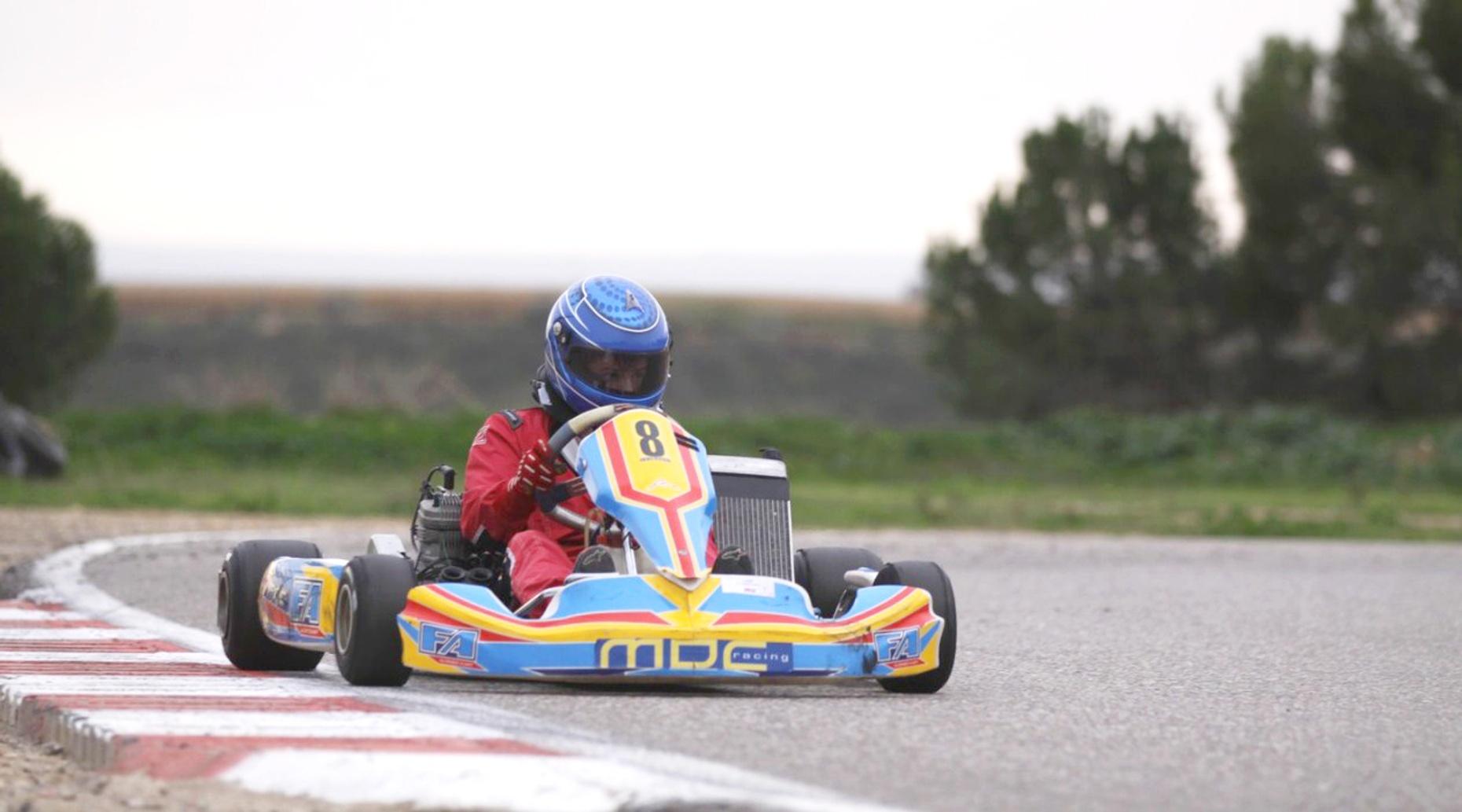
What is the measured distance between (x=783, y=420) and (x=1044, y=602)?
19.5 metres

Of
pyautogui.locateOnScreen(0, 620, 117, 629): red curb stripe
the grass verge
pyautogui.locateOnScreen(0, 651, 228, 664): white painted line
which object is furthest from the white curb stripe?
the grass verge

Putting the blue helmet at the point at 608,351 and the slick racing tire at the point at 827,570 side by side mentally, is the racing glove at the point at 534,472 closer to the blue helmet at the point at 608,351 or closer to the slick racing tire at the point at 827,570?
the blue helmet at the point at 608,351

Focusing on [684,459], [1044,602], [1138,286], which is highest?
[1138,286]

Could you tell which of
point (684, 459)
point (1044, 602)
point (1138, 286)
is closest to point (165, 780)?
point (684, 459)

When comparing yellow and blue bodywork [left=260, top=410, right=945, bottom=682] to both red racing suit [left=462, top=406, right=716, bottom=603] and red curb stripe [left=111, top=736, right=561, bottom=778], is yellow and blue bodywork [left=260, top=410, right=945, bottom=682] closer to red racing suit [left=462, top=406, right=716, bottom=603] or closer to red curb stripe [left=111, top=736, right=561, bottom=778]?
red racing suit [left=462, top=406, right=716, bottom=603]

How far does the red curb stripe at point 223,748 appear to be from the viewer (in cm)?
475

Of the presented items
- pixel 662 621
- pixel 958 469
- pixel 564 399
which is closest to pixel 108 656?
pixel 564 399

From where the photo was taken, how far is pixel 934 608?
6871 millimetres

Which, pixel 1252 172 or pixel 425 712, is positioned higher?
pixel 1252 172

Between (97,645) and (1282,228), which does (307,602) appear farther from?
(1282,228)

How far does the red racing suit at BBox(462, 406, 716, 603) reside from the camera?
266 inches

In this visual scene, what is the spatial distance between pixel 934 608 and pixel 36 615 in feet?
14.7

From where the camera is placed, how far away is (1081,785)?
186 inches

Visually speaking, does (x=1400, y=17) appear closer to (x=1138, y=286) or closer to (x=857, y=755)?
(x=1138, y=286)
